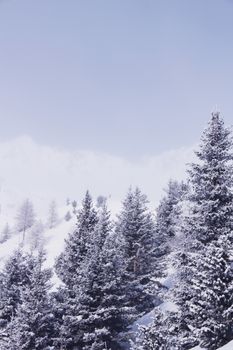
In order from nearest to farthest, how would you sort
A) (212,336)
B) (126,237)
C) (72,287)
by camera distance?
(212,336) → (72,287) → (126,237)

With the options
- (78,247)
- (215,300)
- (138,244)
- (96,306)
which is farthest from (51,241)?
(215,300)

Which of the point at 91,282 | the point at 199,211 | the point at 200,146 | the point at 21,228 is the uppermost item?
the point at 21,228

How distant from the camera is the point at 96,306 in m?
26.1

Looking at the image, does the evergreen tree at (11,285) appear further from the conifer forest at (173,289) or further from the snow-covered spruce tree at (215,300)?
the snow-covered spruce tree at (215,300)

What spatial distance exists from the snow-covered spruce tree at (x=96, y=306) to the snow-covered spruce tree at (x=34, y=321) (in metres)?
1.14

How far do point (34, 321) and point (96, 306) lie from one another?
413 cm

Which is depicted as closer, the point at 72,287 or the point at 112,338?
the point at 112,338

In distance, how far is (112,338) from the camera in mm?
25578

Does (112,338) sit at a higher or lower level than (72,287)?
lower

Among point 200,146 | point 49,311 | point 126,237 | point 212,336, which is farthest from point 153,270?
point 212,336

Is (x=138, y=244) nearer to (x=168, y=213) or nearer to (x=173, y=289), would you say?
(x=173, y=289)

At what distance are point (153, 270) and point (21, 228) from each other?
117369 mm

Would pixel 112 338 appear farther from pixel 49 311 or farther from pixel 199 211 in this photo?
pixel 199 211

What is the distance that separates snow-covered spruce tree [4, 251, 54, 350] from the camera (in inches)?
982
